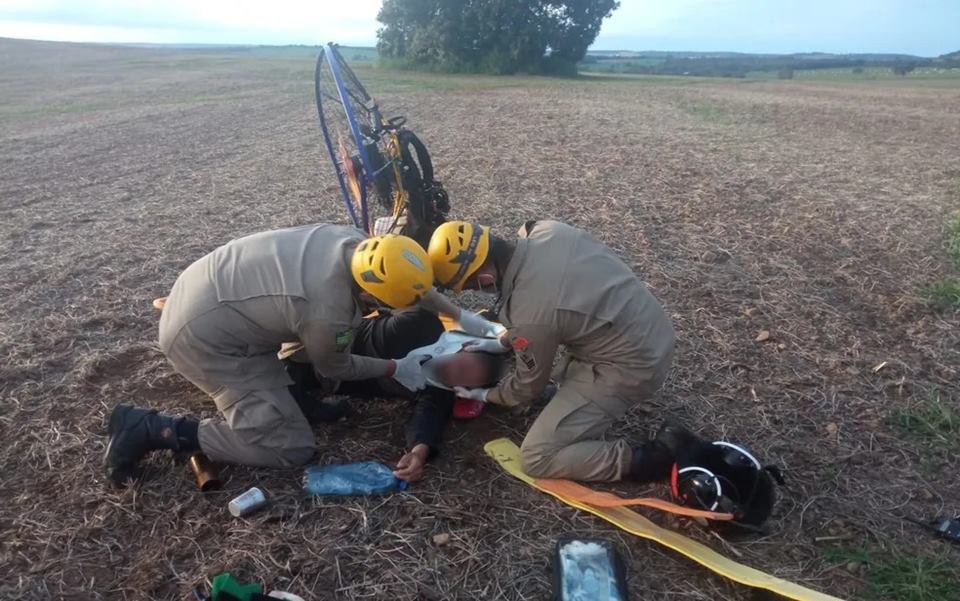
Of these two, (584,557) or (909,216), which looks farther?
(909,216)

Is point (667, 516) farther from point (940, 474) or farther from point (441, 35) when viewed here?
point (441, 35)

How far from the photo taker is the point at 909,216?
23.2 feet

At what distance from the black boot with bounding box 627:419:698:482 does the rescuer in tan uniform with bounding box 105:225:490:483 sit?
130 centimetres

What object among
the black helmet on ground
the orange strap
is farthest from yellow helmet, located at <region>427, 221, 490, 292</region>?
the black helmet on ground

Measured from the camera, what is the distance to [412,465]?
3.30 m

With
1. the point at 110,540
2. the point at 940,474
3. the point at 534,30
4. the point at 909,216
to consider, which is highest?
the point at 534,30

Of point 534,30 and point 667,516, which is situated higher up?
point 534,30

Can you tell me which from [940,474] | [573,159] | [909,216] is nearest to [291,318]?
[940,474]

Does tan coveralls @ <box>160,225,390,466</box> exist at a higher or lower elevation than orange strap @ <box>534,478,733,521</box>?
higher

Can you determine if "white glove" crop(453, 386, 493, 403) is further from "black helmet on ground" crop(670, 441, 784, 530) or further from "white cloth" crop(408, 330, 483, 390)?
"black helmet on ground" crop(670, 441, 784, 530)

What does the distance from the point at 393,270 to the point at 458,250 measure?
1.10ft

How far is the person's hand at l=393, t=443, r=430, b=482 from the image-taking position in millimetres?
3285

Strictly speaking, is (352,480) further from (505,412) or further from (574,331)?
(574,331)

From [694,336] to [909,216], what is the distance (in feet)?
12.9
